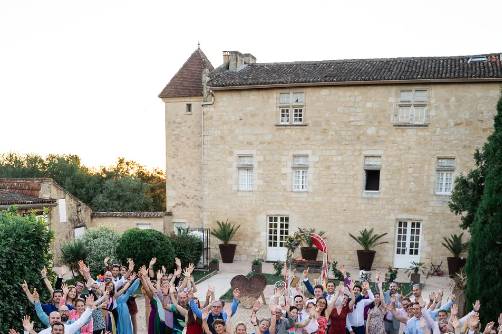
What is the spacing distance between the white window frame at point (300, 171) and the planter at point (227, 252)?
411 centimetres

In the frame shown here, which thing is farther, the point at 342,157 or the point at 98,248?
the point at 342,157

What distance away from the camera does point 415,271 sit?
55.8ft

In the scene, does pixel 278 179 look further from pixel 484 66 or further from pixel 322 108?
pixel 484 66

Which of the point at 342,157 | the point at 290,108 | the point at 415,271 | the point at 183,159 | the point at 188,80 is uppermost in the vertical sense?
the point at 188,80

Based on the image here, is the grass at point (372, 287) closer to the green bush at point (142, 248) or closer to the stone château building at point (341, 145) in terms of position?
the green bush at point (142, 248)

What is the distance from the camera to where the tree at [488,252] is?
33.2ft

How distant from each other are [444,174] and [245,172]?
9.03 meters

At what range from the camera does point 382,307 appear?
326 inches

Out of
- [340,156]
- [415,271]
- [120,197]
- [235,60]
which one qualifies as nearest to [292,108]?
[340,156]

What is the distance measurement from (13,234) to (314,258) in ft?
45.2

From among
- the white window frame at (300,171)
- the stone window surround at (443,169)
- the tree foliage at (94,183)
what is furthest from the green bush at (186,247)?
the tree foliage at (94,183)

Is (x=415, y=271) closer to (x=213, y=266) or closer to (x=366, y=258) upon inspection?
(x=366, y=258)

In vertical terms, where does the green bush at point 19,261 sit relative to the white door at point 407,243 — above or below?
above

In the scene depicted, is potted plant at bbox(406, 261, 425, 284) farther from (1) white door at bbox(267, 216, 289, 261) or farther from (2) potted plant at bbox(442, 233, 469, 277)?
(1) white door at bbox(267, 216, 289, 261)
